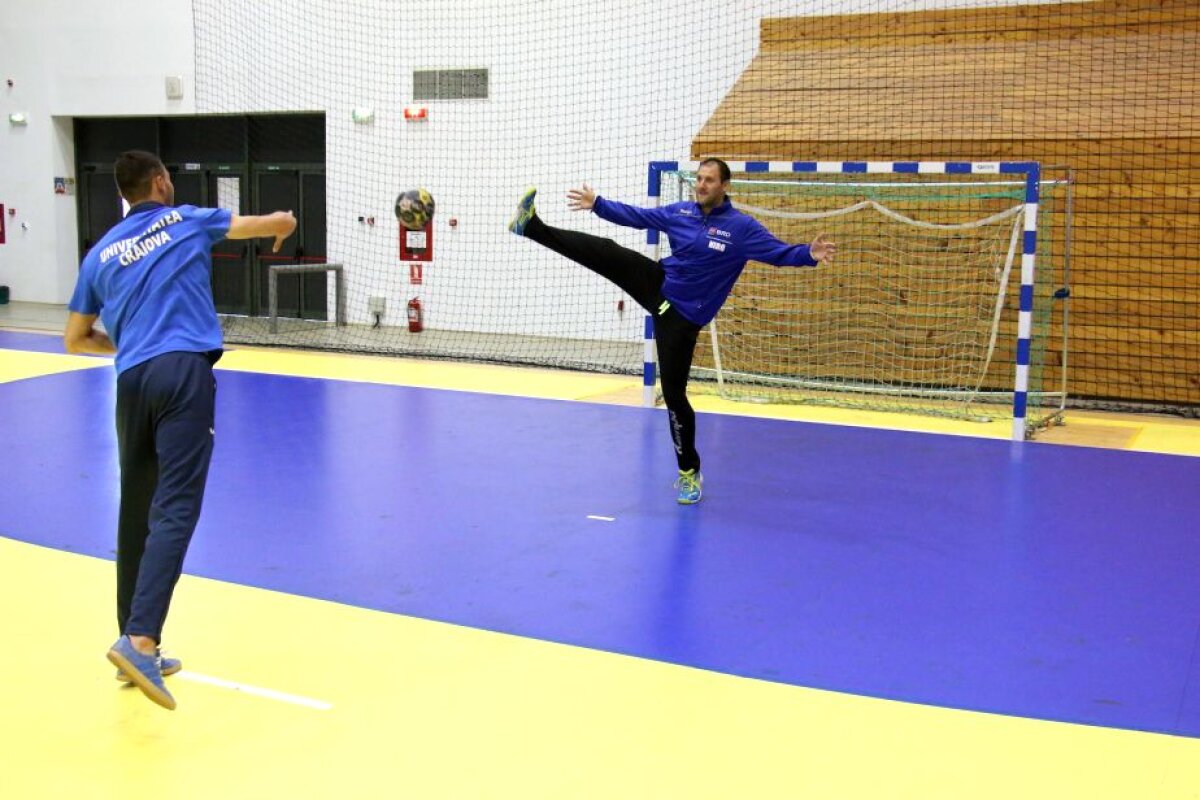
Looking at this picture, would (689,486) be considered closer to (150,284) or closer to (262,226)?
(262,226)

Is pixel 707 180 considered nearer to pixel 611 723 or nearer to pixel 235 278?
pixel 611 723

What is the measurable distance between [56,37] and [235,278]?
15.7ft

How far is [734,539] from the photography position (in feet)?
21.6

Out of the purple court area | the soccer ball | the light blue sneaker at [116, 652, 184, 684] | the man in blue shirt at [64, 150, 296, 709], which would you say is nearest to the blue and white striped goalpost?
the purple court area

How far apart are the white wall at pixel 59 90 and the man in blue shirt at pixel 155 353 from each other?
14919 mm

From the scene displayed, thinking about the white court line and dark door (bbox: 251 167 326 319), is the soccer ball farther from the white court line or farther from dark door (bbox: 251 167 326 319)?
dark door (bbox: 251 167 326 319)

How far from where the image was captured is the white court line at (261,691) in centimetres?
423

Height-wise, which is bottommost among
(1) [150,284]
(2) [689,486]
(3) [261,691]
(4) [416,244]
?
(3) [261,691]

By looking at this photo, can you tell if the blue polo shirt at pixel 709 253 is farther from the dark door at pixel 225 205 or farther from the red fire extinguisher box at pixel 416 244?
the dark door at pixel 225 205

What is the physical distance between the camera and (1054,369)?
11516 millimetres

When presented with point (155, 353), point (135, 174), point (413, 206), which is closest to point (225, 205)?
point (413, 206)

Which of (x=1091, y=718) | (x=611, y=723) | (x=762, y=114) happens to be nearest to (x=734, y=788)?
(x=611, y=723)

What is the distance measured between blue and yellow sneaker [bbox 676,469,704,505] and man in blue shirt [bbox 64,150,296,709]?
11.6ft

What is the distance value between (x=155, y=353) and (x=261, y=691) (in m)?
1.25
